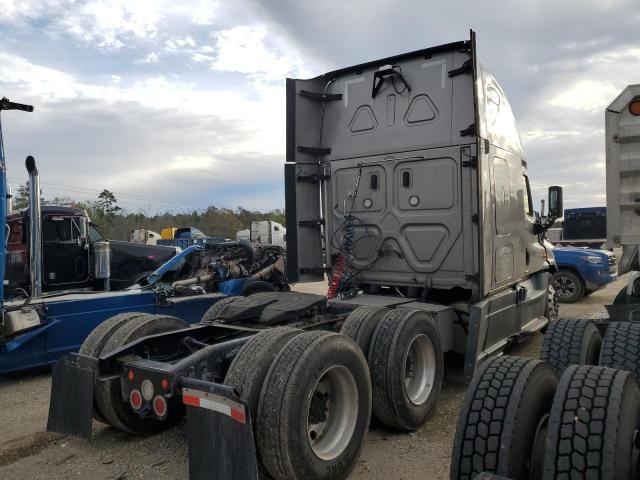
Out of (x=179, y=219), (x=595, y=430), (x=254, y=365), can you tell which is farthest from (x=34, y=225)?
(x=179, y=219)

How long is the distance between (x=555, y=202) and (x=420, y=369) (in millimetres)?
3454

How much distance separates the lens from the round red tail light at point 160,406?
10.7ft

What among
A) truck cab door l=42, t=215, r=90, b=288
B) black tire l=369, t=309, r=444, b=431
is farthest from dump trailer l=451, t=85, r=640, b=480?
truck cab door l=42, t=215, r=90, b=288

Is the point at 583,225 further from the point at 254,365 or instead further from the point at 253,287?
the point at 254,365

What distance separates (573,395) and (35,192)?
5786 mm

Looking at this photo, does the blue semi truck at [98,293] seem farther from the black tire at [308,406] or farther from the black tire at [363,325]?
the black tire at [308,406]

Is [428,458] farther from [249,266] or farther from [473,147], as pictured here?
[249,266]

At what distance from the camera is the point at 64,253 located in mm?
8031

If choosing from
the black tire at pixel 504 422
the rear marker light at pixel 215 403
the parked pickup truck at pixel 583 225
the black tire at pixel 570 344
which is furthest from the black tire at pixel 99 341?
the parked pickup truck at pixel 583 225

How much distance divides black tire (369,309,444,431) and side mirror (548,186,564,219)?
3190 millimetres

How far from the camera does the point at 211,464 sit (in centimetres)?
283

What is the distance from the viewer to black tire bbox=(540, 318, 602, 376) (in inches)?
146

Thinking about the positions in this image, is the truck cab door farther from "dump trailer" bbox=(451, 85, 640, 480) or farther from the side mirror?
"dump trailer" bbox=(451, 85, 640, 480)

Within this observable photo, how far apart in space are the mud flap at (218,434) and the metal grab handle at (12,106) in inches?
152
